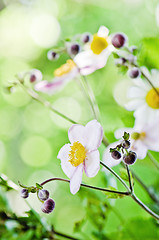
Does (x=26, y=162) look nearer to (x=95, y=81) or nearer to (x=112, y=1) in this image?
(x=95, y=81)

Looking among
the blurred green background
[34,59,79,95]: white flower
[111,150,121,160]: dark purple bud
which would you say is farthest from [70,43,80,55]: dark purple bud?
the blurred green background

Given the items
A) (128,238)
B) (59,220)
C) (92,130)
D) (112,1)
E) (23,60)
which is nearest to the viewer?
(92,130)

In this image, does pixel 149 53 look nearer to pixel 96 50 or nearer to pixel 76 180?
pixel 96 50

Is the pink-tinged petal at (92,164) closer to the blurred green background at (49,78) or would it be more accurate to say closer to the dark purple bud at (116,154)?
the dark purple bud at (116,154)

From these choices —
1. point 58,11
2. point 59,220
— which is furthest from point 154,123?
point 58,11

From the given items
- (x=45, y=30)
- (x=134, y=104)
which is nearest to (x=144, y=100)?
(x=134, y=104)

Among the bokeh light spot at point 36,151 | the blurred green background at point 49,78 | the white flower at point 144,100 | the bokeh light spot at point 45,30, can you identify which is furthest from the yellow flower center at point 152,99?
the bokeh light spot at point 45,30

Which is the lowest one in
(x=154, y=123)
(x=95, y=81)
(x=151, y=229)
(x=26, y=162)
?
(x=26, y=162)

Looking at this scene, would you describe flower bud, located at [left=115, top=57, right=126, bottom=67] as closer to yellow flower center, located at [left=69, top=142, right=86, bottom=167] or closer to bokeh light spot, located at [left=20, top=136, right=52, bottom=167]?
yellow flower center, located at [left=69, top=142, right=86, bottom=167]
